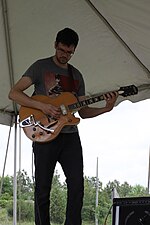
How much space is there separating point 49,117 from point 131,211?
75 centimetres

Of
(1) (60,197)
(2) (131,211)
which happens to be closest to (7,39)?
(1) (60,197)

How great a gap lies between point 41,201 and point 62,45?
75 centimetres

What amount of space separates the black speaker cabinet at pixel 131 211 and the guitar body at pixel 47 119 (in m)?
0.63

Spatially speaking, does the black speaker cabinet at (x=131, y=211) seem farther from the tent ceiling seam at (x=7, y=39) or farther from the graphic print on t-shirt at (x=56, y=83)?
the tent ceiling seam at (x=7, y=39)

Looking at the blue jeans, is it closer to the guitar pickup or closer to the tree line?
the guitar pickup

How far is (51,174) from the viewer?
5.98ft

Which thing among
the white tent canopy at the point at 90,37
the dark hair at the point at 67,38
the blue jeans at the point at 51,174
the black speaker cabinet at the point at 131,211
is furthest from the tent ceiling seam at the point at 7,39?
the black speaker cabinet at the point at 131,211

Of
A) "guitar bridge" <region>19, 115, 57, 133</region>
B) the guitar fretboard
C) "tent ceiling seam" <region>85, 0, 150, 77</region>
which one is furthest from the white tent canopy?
"guitar bridge" <region>19, 115, 57, 133</region>

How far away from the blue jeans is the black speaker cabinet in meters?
0.49

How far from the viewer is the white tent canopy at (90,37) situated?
8.45 ft

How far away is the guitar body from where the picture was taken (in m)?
1.88

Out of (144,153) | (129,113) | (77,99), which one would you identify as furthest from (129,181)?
(77,99)

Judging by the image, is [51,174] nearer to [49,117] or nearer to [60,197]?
[49,117]

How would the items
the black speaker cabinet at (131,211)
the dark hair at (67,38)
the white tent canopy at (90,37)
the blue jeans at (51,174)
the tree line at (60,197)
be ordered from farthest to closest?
the tree line at (60,197) → the white tent canopy at (90,37) → the dark hair at (67,38) → the blue jeans at (51,174) → the black speaker cabinet at (131,211)
